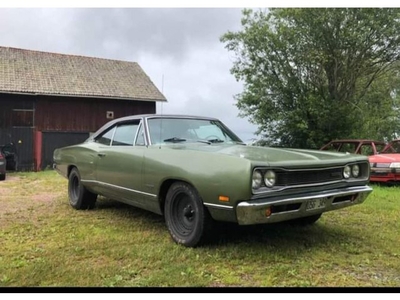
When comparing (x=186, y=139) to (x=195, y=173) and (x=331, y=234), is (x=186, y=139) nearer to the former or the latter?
(x=195, y=173)

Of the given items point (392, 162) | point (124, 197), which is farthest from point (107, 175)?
point (392, 162)

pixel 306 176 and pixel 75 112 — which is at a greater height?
pixel 75 112

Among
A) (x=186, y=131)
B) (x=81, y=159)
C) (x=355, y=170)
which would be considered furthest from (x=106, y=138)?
(x=355, y=170)

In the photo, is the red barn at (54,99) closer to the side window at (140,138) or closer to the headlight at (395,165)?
the headlight at (395,165)

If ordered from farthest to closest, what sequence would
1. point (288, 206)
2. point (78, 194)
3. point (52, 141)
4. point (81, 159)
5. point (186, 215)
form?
point (52, 141)
point (78, 194)
point (81, 159)
point (186, 215)
point (288, 206)

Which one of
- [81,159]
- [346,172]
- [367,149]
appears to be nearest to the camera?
[346,172]

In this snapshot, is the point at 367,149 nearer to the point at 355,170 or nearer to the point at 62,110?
the point at 355,170

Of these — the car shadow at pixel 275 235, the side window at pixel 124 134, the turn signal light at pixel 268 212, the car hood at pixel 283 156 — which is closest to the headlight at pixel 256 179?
the car hood at pixel 283 156

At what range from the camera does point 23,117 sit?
17500mm

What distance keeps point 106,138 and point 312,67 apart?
44.2ft

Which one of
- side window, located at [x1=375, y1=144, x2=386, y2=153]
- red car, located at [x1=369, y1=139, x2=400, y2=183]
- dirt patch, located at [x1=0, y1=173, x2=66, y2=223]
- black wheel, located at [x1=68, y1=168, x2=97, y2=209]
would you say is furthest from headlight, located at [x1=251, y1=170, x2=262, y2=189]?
side window, located at [x1=375, y1=144, x2=386, y2=153]

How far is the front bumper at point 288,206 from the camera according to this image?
334cm

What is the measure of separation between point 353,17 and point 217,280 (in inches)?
595

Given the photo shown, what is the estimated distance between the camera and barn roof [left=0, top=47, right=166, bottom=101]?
17.7m
